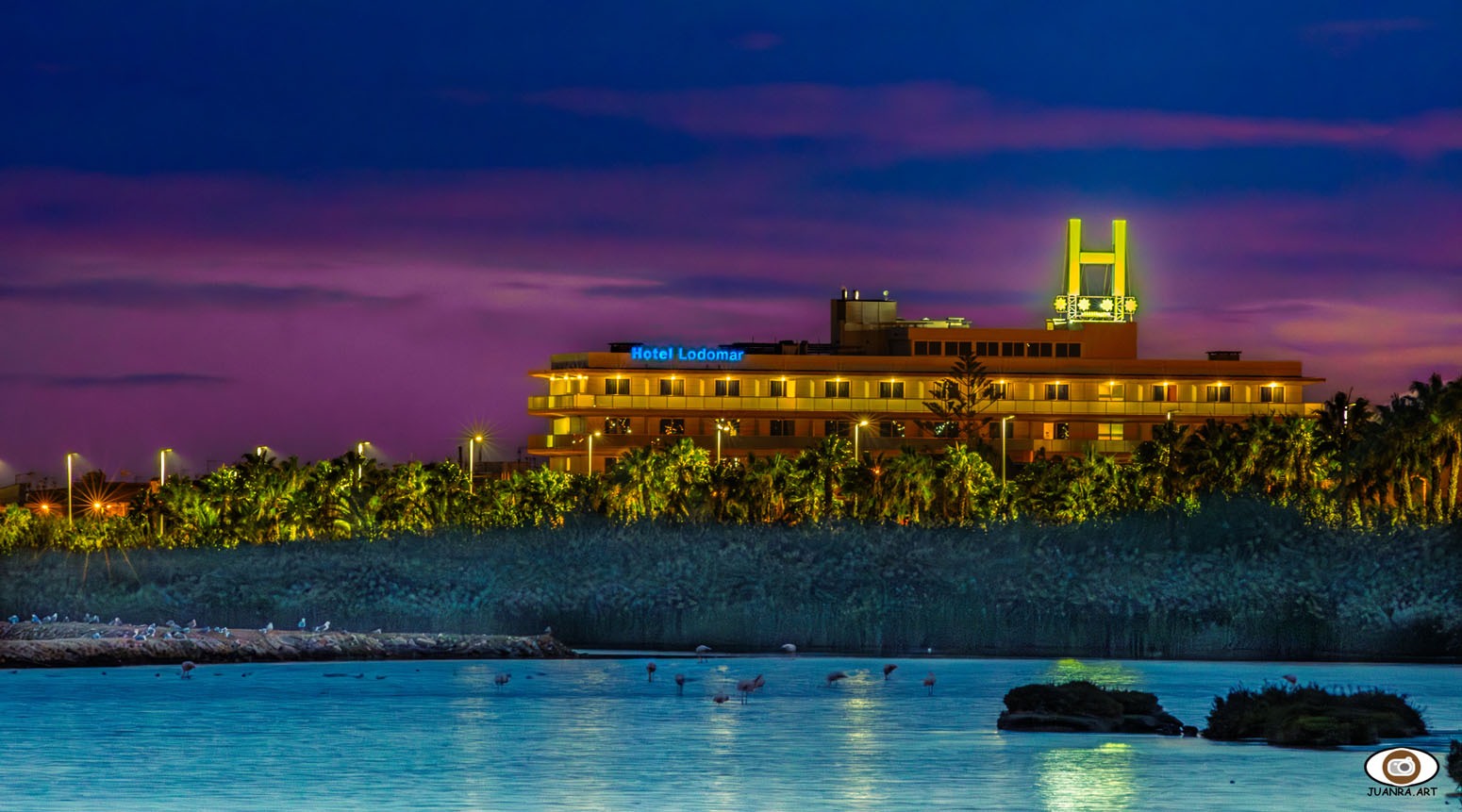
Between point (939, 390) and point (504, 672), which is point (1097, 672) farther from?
point (939, 390)

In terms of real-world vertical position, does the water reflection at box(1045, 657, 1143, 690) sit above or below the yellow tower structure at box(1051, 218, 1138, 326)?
below

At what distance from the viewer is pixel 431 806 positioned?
2739 centimetres

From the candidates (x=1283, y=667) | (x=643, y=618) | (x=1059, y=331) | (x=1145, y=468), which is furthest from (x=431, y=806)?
(x=1059, y=331)

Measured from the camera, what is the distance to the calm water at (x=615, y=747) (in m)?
28.3

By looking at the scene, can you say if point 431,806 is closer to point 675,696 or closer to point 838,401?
point 675,696

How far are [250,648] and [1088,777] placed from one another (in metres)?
28.9

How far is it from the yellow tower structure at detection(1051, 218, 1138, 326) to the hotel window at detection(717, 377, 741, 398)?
32.7m

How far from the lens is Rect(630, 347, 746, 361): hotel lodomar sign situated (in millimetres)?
179500

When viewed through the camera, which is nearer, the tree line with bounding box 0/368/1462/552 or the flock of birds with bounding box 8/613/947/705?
the flock of birds with bounding box 8/613/947/705

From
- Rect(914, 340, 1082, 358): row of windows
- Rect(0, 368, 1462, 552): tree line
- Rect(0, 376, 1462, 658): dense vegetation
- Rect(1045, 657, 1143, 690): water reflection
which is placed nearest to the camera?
Rect(1045, 657, 1143, 690): water reflection

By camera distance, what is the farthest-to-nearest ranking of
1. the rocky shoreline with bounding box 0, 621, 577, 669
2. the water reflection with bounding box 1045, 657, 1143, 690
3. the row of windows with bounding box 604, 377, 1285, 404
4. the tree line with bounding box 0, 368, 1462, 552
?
the row of windows with bounding box 604, 377, 1285, 404, the tree line with bounding box 0, 368, 1462, 552, the rocky shoreline with bounding box 0, 621, 577, 669, the water reflection with bounding box 1045, 657, 1143, 690

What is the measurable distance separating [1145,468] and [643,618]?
186ft

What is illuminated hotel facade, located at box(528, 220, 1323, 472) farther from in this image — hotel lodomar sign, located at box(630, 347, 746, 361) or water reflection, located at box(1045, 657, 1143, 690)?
water reflection, located at box(1045, 657, 1143, 690)

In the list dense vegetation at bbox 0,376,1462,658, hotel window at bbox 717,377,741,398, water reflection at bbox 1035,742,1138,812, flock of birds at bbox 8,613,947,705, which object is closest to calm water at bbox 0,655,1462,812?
water reflection at bbox 1035,742,1138,812
